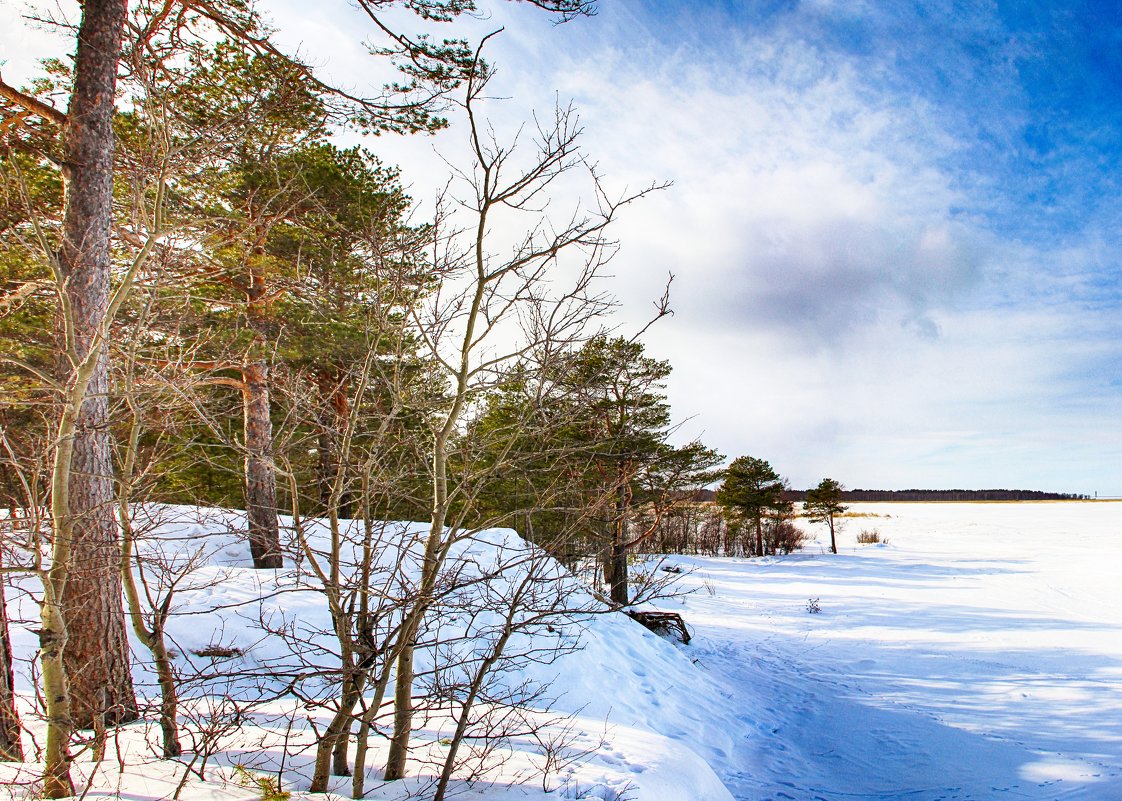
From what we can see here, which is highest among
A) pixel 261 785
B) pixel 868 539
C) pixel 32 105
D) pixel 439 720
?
pixel 32 105

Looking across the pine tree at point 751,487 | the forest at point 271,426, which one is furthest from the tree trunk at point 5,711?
the pine tree at point 751,487

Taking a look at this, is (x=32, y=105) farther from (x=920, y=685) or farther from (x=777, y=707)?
(x=920, y=685)

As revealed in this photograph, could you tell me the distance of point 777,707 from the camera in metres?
8.21

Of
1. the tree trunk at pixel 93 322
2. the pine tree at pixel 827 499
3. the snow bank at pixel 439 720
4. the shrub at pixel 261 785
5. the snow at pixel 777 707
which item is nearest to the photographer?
the shrub at pixel 261 785

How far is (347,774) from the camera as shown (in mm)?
3846

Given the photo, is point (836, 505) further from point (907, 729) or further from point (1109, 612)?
point (907, 729)

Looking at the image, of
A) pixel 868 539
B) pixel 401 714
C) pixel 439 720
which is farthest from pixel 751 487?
pixel 401 714

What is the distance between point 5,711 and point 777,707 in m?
8.40

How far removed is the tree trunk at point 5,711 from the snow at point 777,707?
1.51 ft

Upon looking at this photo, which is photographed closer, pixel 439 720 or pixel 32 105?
pixel 32 105

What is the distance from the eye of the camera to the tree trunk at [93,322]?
14.8 ft

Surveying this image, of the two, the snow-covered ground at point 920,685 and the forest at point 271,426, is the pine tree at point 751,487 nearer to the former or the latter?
the snow-covered ground at point 920,685

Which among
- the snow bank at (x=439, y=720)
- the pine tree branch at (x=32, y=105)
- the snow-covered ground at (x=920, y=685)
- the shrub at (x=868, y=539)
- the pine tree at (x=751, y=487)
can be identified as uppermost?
the pine tree branch at (x=32, y=105)

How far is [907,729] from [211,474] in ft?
50.5
